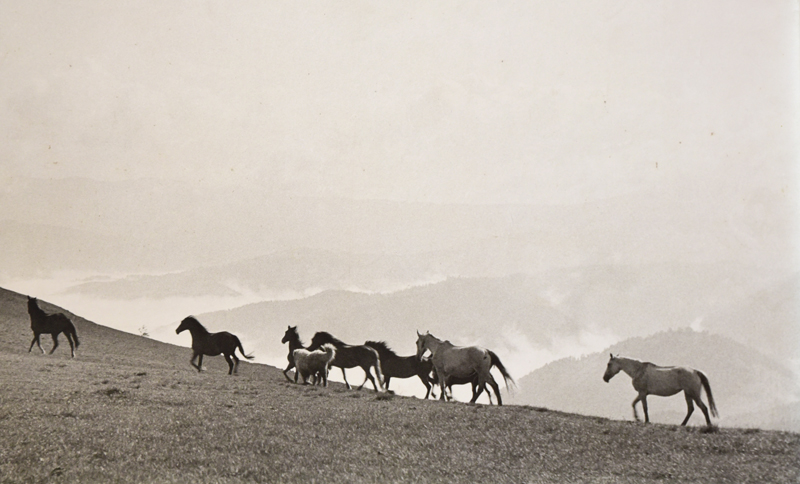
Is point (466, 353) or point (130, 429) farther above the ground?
point (466, 353)

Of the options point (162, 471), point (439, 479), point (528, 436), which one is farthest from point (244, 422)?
point (528, 436)

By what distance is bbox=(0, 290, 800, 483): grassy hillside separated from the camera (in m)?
11.9

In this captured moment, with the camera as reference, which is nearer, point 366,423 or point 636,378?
point 366,423

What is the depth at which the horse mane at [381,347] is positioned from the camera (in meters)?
27.9

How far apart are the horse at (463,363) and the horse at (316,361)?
14.0 feet

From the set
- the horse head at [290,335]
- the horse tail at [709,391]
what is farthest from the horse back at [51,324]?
the horse tail at [709,391]

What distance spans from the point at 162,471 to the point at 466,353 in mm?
13412

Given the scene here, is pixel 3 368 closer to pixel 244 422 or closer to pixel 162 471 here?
pixel 244 422

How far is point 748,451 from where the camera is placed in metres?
14.5

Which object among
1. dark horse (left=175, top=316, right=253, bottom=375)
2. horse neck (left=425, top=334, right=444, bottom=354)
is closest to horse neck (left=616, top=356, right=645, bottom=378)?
horse neck (left=425, top=334, right=444, bottom=354)

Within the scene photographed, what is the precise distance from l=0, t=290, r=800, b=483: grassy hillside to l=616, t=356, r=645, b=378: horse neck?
2.09 m

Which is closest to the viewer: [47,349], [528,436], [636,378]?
[528,436]

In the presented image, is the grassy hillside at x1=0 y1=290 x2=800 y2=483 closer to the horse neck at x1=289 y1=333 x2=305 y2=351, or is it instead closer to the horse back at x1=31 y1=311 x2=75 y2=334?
the horse neck at x1=289 y1=333 x2=305 y2=351

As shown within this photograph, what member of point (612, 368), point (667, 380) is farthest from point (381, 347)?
point (667, 380)
